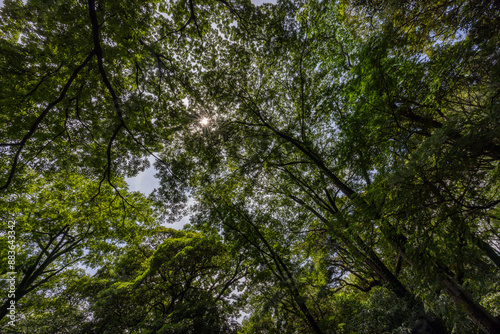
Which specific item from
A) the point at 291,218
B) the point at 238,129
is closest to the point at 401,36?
the point at 238,129

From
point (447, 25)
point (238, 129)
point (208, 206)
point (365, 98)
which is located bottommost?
point (365, 98)

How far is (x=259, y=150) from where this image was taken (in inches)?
277

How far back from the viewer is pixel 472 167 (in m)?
2.55

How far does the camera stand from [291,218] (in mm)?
9383

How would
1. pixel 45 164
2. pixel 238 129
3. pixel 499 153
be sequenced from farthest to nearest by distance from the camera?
1. pixel 238 129
2. pixel 45 164
3. pixel 499 153

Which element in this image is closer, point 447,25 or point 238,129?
point 447,25

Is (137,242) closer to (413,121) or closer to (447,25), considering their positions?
(413,121)

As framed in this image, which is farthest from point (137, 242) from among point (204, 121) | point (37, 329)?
point (204, 121)

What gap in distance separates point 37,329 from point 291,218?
10706mm

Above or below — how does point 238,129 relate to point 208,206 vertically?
above

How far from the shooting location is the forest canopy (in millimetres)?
2803

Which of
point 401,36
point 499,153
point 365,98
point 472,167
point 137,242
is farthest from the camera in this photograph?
point 137,242

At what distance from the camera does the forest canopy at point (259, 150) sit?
2803mm

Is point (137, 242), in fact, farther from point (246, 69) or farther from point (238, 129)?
point (246, 69)
